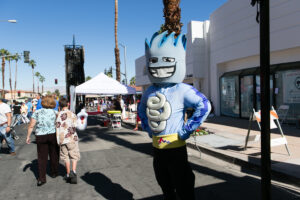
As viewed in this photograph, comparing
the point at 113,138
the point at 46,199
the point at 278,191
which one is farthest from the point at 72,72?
the point at 278,191

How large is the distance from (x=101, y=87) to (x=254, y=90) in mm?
7674

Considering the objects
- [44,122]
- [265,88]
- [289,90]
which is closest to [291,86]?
[289,90]

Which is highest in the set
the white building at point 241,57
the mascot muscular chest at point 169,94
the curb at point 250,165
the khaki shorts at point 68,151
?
the white building at point 241,57

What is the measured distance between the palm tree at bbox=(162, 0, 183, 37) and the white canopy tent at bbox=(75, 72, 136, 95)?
184 inches

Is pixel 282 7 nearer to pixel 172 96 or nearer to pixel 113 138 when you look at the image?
pixel 113 138

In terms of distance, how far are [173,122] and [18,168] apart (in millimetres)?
4494

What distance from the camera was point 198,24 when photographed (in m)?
15.5

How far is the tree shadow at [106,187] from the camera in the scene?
152 inches

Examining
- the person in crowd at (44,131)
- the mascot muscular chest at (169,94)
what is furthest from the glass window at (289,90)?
the person in crowd at (44,131)

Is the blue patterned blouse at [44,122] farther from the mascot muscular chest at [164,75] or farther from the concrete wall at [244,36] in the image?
the concrete wall at [244,36]

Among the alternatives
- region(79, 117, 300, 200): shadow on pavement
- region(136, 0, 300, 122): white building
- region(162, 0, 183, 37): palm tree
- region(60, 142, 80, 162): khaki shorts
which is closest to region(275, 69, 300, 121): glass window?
region(136, 0, 300, 122): white building

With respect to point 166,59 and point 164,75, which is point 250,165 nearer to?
point 164,75

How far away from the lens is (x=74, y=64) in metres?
22.4

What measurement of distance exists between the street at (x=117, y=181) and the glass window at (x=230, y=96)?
8.00 m
